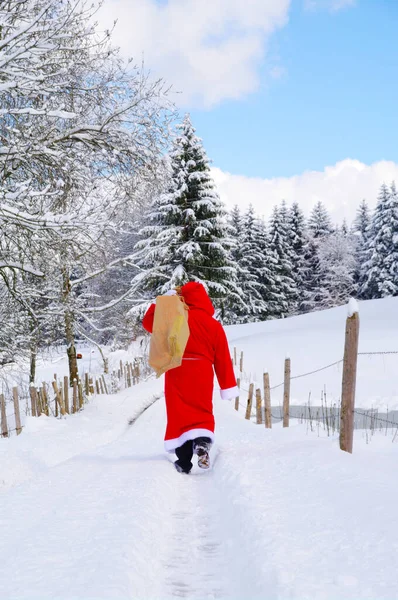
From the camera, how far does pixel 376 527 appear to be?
277 centimetres

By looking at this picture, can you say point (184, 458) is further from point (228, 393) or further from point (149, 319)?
point (149, 319)

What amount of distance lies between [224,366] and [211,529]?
7.48 ft

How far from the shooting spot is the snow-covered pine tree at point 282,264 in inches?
1734

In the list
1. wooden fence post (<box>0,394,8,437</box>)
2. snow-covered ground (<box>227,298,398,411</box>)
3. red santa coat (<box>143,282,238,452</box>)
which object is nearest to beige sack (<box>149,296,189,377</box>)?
red santa coat (<box>143,282,238,452</box>)

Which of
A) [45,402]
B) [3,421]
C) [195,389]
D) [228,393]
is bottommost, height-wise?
[45,402]

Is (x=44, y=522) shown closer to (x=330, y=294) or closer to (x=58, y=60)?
(x=58, y=60)

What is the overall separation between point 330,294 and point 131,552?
46.0 meters

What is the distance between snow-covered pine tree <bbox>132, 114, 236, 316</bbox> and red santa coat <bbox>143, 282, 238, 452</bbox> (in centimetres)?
1998

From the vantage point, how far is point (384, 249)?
42219 mm

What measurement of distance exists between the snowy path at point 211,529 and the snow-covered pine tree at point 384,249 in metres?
39.7

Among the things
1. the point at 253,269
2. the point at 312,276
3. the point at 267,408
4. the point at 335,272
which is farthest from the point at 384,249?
the point at 267,408

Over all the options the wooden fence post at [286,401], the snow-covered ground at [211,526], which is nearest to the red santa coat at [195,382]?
the snow-covered ground at [211,526]

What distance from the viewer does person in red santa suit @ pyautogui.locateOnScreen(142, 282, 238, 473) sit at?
16.6 ft

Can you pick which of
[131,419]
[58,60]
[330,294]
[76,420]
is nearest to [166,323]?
[58,60]
